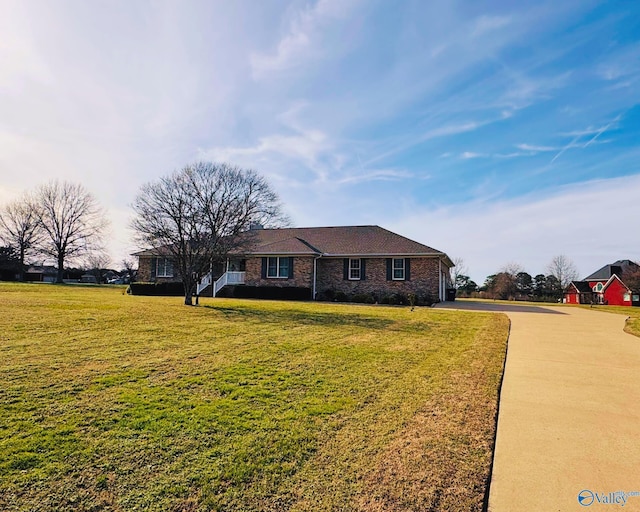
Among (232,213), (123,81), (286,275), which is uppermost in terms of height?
(123,81)

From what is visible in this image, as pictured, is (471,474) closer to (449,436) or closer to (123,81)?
(449,436)

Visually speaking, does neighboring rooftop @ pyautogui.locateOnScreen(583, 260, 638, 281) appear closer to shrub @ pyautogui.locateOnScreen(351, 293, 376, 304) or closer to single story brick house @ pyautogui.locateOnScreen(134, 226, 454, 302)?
single story brick house @ pyautogui.locateOnScreen(134, 226, 454, 302)

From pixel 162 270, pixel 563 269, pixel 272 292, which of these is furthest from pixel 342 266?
pixel 563 269

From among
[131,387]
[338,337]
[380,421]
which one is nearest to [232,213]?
[338,337]

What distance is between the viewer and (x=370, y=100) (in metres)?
11.6

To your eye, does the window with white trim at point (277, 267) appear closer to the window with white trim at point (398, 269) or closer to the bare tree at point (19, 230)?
the window with white trim at point (398, 269)

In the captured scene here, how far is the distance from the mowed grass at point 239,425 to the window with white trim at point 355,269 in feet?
50.0

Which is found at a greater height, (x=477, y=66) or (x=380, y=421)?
(x=477, y=66)

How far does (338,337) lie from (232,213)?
10.3 meters

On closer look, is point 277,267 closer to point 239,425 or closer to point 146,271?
point 146,271

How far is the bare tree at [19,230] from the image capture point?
140 feet

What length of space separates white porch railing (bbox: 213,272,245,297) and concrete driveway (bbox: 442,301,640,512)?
63.1 feet

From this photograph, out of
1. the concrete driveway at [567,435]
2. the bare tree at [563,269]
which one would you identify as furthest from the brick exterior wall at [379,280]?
the bare tree at [563,269]

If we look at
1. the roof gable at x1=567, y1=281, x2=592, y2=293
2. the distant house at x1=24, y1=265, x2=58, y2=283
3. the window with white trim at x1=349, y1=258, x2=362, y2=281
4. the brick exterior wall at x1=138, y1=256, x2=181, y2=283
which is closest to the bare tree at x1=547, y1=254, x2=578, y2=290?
the roof gable at x1=567, y1=281, x2=592, y2=293
